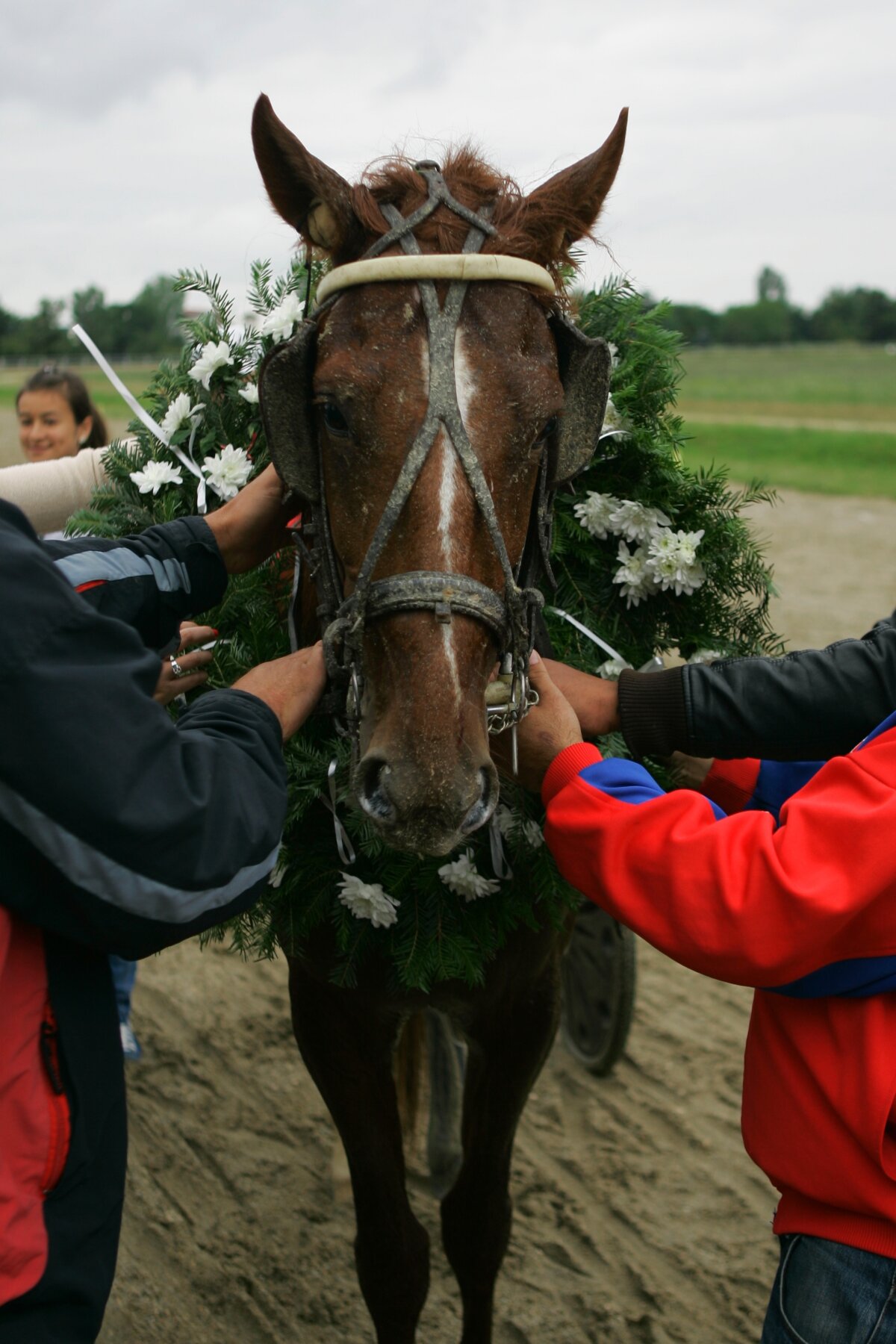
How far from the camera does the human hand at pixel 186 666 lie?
2383 millimetres

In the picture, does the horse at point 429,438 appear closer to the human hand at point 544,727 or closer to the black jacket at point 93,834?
the human hand at point 544,727

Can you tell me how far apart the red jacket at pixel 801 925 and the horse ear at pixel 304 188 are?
3.77 feet

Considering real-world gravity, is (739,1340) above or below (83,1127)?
below

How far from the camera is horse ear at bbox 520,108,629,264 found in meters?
2.13

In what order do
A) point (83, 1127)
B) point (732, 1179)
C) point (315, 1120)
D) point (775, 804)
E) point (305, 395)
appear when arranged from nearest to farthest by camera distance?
1. point (83, 1127)
2. point (305, 395)
3. point (775, 804)
4. point (732, 1179)
5. point (315, 1120)

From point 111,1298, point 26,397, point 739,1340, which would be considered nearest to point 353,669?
point 111,1298

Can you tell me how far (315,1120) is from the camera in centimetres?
413

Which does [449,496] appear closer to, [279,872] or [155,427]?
[279,872]

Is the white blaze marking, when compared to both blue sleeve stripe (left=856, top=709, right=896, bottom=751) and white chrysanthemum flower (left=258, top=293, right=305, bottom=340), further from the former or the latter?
white chrysanthemum flower (left=258, top=293, right=305, bottom=340)

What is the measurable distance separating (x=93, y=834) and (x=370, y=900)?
1.04 meters

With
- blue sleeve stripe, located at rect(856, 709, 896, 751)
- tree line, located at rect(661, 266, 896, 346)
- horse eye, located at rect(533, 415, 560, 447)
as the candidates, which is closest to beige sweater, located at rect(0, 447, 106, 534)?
horse eye, located at rect(533, 415, 560, 447)

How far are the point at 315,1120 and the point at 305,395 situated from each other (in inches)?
120

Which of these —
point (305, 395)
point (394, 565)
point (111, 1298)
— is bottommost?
point (111, 1298)

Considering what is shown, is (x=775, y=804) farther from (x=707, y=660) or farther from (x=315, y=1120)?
(x=315, y=1120)
